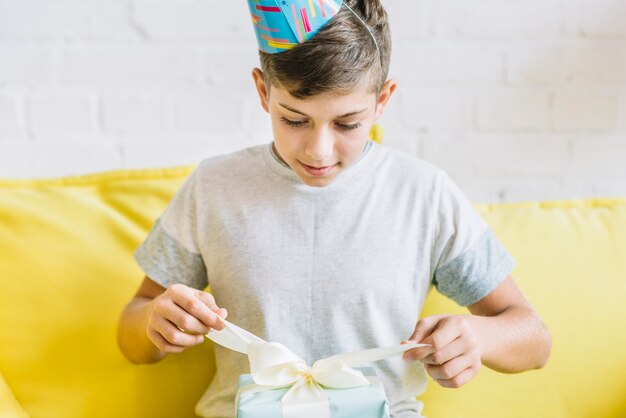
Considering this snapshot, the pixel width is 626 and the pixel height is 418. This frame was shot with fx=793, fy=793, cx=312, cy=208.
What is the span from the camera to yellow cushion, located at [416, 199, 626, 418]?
1170 mm

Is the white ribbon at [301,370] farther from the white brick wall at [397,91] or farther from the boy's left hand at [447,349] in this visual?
the white brick wall at [397,91]

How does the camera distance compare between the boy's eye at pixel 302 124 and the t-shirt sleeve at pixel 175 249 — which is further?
the t-shirt sleeve at pixel 175 249

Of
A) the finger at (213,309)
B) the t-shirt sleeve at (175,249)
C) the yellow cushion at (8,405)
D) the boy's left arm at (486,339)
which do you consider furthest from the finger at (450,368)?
the yellow cushion at (8,405)

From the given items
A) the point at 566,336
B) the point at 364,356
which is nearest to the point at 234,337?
the point at 364,356

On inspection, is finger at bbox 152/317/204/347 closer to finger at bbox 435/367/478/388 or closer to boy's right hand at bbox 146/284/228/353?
boy's right hand at bbox 146/284/228/353

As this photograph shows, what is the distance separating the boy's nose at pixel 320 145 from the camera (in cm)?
97

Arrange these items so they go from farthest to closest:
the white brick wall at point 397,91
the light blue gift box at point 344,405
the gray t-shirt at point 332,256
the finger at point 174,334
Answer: the white brick wall at point 397,91 < the gray t-shirt at point 332,256 < the finger at point 174,334 < the light blue gift box at point 344,405

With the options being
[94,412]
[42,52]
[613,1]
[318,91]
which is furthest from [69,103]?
[613,1]

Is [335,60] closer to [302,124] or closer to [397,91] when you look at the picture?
[302,124]

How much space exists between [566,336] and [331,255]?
38cm

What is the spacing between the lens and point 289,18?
93 cm

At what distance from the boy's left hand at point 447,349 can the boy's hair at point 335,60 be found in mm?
301

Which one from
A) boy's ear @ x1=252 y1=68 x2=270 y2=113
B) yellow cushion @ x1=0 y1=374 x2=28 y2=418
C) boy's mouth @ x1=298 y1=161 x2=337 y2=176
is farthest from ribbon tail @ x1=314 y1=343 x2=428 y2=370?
yellow cushion @ x1=0 y1=374 x2=28 y2=418

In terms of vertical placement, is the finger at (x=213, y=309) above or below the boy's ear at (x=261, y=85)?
below
